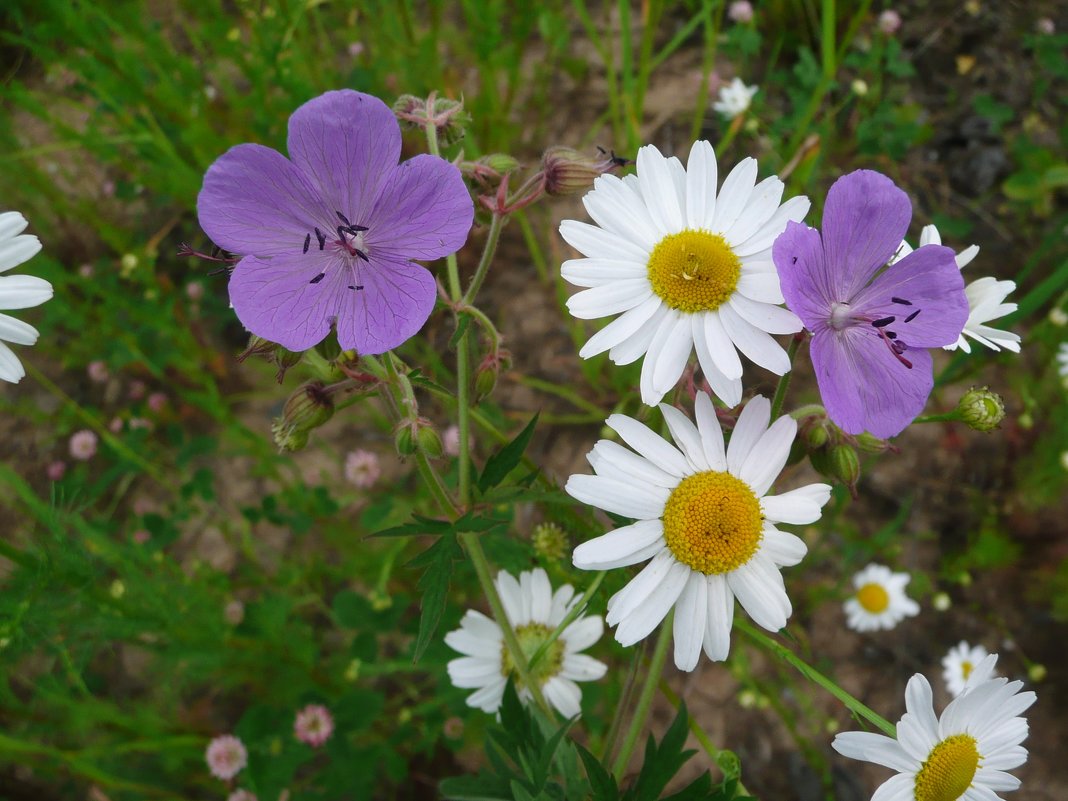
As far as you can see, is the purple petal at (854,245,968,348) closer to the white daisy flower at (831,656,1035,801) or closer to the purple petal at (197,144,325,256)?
the white daisy flower at (831,656,1035,801)

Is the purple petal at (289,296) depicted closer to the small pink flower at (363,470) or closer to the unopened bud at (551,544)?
the unopened bud at (551,544)

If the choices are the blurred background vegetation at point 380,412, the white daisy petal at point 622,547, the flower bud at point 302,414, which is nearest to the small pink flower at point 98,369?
the blurred background vegetation at point 380,412

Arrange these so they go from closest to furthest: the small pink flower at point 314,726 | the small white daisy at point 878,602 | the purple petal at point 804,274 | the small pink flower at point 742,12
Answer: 1. the purple petal at point 804,274
2. the small pink flower at point 314,726
3. the small white daisy at point 878,602
4. the small pink flower at point 742,12

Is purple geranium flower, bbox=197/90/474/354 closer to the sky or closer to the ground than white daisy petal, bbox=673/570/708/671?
closer to the sky

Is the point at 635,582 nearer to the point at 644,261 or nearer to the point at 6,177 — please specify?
the point at 644,261

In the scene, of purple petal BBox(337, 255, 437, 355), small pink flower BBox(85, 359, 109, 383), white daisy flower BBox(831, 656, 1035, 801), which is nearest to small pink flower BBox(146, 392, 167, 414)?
small pink flower BBox(85, 359, 109, 383)

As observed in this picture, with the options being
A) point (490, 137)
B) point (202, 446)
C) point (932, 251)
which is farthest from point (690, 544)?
point (490, 137)
